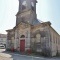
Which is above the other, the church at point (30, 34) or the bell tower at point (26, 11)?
the bell tower at point (26, 11)

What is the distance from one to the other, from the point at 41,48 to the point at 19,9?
11.0m

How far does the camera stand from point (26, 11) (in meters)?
25.2

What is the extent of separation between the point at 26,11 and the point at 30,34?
18.7 feet

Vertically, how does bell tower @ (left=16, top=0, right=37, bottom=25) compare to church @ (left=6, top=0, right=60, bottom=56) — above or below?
above

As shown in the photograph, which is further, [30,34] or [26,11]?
[26,11]

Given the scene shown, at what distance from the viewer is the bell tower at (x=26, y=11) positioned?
2470 cm

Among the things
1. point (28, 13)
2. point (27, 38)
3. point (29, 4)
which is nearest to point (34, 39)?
point (27, 38)

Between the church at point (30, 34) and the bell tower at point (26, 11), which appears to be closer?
the church at point (30, 34)

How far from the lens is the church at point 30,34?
2014cm

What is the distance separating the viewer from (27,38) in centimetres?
2241

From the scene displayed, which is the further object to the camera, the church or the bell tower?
the bell tower

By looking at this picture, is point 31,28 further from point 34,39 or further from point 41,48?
point 41,48

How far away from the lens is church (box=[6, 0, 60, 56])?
793 inches

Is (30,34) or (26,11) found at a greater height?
(26,11)
